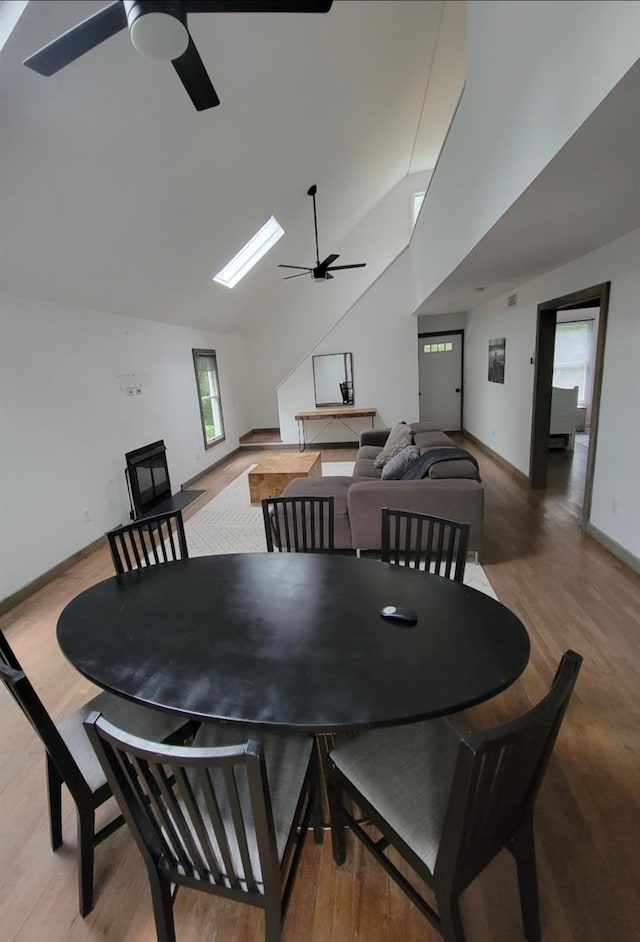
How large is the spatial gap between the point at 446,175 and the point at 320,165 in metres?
1.25

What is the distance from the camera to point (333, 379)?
7.54 meters

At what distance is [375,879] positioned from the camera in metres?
1.31

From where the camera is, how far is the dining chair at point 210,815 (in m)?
0.82

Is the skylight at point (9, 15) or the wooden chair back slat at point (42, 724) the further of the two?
the skylight at point (9, 15)

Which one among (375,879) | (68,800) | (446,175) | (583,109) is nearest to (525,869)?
(375,879)

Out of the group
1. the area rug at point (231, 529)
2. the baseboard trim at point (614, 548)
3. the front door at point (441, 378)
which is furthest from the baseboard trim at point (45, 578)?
the front door at point (441, 378)

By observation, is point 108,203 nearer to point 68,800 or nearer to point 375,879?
point 68,800

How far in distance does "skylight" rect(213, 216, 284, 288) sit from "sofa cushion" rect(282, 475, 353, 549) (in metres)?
3.00

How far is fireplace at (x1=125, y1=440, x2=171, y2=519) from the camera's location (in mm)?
4488

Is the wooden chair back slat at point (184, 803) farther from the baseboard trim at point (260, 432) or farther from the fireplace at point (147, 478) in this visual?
the baseboard trim at point (260, 432)

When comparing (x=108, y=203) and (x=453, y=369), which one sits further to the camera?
(x=453, y=369)

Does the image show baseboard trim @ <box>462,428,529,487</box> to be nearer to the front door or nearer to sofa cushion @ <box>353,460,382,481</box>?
the front door

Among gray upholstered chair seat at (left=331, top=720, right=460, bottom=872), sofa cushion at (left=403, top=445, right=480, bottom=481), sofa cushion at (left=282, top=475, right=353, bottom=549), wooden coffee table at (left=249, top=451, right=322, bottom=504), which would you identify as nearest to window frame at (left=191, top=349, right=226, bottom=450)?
wooden coffee table at (left=249, top=451, right=322, bottom=504)

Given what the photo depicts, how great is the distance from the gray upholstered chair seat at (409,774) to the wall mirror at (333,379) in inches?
262
